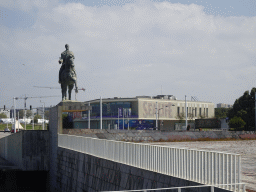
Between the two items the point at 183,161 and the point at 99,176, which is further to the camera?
the point at 99,176

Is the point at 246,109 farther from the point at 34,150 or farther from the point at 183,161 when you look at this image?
the point at 183,161

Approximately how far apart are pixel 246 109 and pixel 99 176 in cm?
6251

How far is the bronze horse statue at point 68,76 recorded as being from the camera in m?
27.2

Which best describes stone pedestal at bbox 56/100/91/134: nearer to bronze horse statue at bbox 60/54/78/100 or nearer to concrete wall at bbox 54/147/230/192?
bronze horse statue at bbox 60/54/78/100

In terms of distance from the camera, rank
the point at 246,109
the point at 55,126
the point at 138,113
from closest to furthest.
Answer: the point at 55,126
the point at 246,109
the point at 138,113

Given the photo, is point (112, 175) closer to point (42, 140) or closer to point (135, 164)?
point (135, 164)

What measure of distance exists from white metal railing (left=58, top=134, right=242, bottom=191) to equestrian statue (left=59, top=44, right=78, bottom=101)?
12225mm

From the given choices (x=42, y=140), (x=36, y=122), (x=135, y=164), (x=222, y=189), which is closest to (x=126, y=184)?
(x=135, y=164)

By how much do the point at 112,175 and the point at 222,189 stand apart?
268 inches

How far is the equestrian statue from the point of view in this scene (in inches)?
1070

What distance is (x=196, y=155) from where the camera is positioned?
377 inches

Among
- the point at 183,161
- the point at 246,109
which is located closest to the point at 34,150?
the point at 183,161

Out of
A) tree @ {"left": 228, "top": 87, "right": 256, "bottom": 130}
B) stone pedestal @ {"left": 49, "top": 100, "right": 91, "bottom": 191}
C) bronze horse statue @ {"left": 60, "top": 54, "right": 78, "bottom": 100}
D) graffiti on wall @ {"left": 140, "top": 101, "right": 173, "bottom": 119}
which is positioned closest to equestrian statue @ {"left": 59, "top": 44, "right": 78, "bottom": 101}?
bronze horse statue @ {"left": 60, "top": 54, "right": 78, "bottom": 100}

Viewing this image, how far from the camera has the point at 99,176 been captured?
15852 mm
